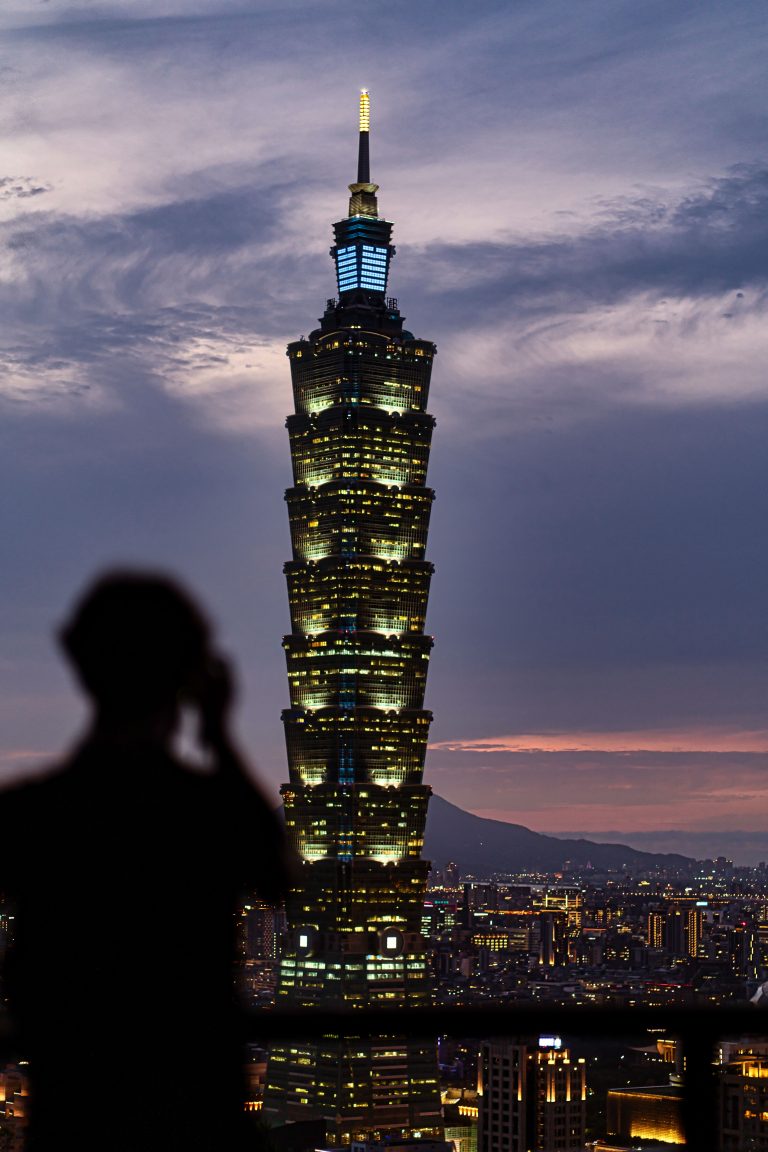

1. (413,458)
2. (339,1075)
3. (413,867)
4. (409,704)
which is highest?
(413,458)

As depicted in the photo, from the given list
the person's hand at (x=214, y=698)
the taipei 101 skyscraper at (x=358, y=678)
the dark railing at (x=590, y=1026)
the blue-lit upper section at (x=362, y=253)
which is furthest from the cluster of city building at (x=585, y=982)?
the blue-lit upper section at (x=362, y=253)

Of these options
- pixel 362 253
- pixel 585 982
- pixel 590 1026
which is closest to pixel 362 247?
pixel 362 253

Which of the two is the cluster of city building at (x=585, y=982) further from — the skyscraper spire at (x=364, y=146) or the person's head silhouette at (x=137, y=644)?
the skyscraper spire at (x=364, y=146)

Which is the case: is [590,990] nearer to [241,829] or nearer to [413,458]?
[413,458]

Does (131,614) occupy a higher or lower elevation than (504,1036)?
higher

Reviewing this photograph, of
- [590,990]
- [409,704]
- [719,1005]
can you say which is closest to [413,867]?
[409,704]

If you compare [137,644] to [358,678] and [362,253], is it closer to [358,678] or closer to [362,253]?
[358,678]
